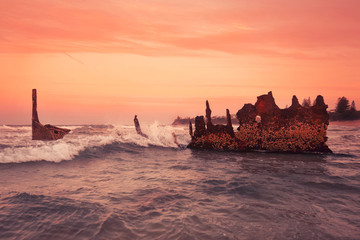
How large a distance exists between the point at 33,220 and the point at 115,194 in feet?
7.32

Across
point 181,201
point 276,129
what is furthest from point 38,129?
point 181,201

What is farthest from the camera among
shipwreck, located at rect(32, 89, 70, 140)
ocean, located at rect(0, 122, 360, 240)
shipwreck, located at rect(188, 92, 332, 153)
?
shipwreck, located at rect(32, 89, 70, 140)

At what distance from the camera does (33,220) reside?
5.23 meters

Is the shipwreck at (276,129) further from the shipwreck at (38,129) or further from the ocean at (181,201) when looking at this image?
the shipwreck at (38,129)

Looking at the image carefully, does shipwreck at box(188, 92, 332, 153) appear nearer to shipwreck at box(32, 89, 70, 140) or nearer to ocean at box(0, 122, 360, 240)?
ocean at box(0, 122, 360, 240)

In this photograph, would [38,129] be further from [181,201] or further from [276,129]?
[181,201]

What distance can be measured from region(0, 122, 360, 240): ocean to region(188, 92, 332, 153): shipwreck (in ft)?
11.9

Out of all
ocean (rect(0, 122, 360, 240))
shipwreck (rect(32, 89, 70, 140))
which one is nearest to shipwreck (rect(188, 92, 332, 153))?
ocean (rect(0, 122, 360, 240))

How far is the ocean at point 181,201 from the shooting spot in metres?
4.66

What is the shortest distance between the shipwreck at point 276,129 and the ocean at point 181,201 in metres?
3.62

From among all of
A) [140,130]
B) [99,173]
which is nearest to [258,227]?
[99,173]

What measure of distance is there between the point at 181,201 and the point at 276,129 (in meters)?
11.5

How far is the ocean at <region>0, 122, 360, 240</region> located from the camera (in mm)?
4660

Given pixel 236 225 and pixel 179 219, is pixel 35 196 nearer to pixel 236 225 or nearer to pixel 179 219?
pixel 179 219
